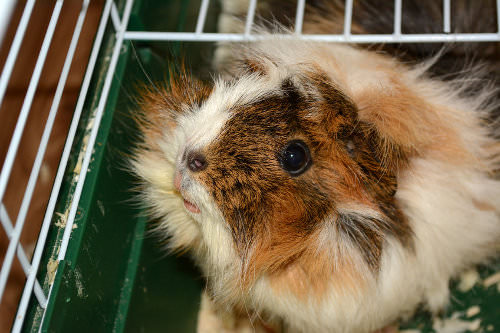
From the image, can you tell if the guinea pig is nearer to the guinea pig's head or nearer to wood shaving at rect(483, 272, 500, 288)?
the guinea pig's head

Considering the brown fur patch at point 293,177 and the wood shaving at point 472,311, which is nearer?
the brown fur patch at point 293,177

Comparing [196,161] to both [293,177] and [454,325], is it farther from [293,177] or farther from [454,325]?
[454,325]

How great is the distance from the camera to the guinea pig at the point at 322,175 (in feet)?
3.28

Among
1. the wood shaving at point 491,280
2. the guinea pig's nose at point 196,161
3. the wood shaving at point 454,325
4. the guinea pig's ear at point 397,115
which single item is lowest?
the wood shaving at point 454,325

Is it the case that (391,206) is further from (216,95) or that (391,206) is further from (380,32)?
(380,32)

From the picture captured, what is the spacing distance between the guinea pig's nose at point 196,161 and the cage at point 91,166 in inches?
10.8

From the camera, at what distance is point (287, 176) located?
3.30 ft

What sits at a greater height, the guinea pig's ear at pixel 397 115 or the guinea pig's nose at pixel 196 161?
the guinea pig's ear at pixel 397 115

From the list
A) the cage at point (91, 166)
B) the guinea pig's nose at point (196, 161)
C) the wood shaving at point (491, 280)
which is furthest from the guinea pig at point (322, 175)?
the wood shaving at point (491, 280)

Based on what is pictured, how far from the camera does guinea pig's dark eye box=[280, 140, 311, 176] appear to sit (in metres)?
1.00

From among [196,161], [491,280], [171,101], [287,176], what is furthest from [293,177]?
[491,280]

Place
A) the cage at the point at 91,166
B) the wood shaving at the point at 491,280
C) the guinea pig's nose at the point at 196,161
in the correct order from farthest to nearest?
the wood shaving at the point at 491,280 → the cage at the point at 91,166 → the guinea pig's nose at the point at 196,161

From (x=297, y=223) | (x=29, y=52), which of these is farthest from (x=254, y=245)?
(x=29, y=52)

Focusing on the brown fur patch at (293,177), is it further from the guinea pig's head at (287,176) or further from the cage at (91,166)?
the cage at (91,166)
